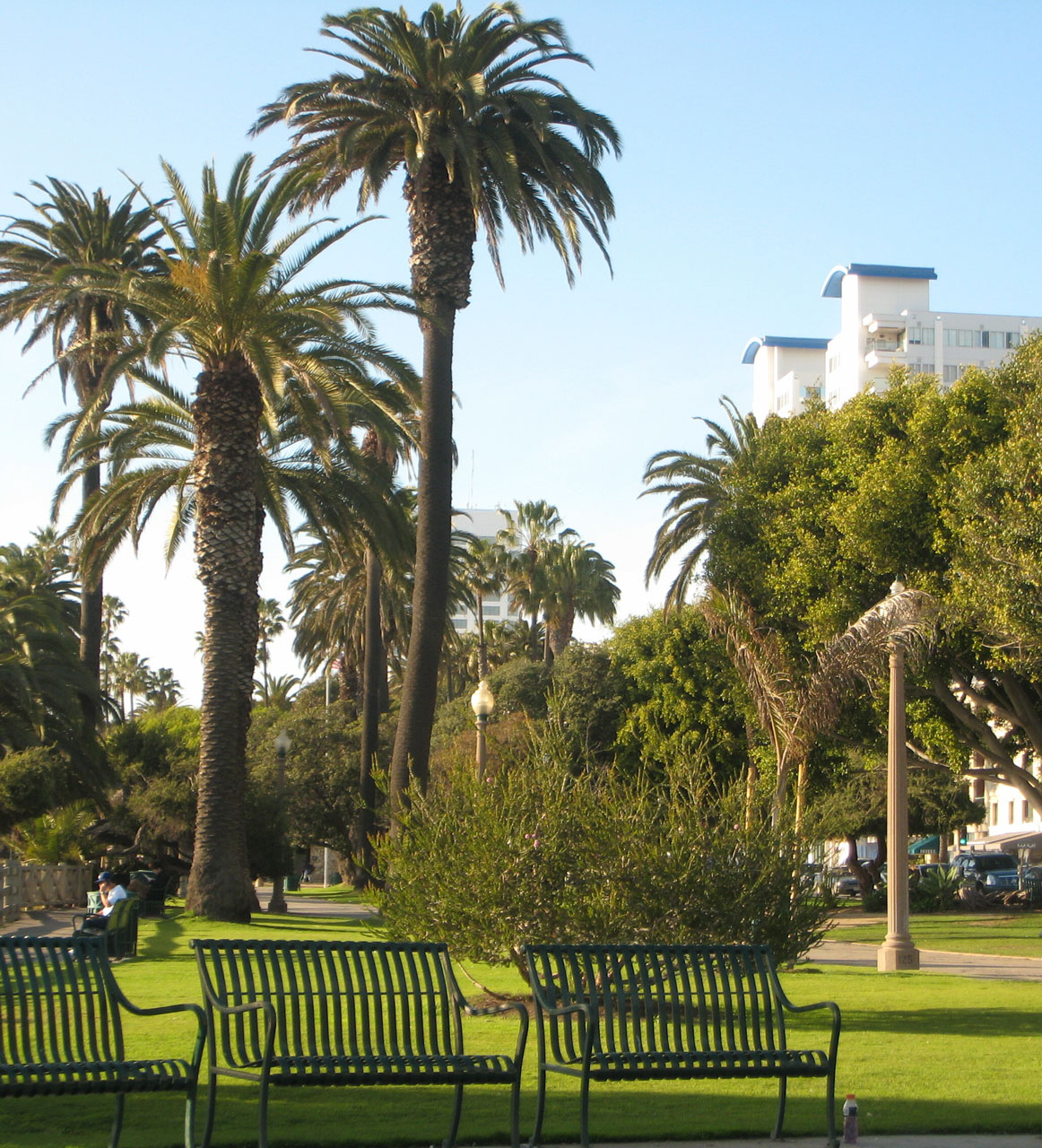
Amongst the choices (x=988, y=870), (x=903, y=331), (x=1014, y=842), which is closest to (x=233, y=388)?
(x=988, y=870)

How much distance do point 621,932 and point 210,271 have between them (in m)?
14.7

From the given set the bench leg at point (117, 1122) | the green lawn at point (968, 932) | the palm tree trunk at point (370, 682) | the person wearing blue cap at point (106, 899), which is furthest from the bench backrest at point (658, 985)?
the palm tree trunk at point (370, 682)

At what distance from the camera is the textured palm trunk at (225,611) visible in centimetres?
2419

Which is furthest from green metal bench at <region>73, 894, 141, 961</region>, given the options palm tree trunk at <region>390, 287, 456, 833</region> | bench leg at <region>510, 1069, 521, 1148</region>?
bench leg at <region>510, 1069, 521, 1148</region>

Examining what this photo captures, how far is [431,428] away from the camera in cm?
2328

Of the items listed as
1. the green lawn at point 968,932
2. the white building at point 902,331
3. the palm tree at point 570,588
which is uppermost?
the white building at point 902,331

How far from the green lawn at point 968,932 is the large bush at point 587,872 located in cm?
1242

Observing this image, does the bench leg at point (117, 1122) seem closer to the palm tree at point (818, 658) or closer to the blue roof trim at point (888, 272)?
the palm tree at point (818, 658)

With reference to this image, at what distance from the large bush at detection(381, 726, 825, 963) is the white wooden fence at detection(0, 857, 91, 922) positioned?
18401 mm

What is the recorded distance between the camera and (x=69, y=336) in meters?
39.8

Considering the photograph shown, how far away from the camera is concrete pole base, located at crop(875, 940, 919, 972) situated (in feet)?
65.5

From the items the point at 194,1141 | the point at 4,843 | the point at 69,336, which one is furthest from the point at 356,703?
the point at 194,1141

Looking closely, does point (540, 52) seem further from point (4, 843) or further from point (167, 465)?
point (4, 843)

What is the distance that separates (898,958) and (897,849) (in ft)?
5.06
